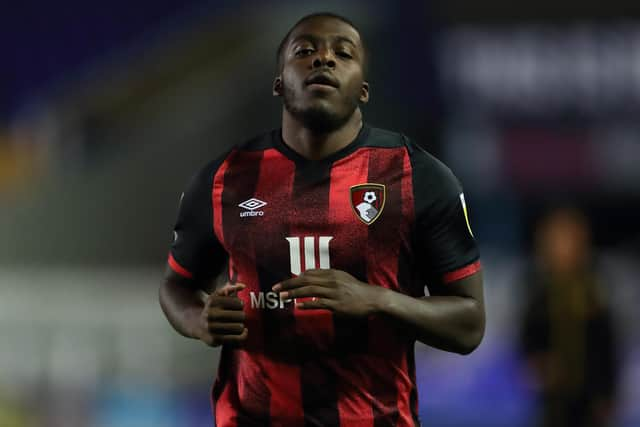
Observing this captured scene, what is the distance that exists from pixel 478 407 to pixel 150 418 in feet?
7.56

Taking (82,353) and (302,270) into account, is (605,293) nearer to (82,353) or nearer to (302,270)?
(302,270)

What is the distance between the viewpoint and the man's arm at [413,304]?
8.68 ft

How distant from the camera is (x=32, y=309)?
369 inches

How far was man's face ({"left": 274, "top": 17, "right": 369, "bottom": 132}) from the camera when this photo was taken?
9.42ft

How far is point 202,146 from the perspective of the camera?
11.4 meters

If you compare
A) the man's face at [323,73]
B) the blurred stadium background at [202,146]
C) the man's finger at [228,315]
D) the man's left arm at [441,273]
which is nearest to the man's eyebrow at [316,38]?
the man's face at [323,73]

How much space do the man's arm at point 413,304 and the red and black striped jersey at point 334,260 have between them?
0.13 ft

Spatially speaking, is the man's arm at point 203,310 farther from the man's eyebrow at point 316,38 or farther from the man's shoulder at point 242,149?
the man's eyebrow at point 316,38

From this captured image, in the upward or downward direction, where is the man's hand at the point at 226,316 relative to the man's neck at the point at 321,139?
downward

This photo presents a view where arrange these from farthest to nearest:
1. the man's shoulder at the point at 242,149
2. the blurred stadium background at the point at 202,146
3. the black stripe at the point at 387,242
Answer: the blurred stadium background at the point at 202,146
the man's shoulder at the point at 242,149
the black stripe at the point at 387,242

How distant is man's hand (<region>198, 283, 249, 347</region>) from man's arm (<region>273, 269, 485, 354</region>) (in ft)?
0.35

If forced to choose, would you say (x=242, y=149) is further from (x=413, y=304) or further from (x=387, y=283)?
(x=413, y=304)

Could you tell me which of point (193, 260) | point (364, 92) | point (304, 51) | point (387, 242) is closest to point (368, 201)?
point (387, 242)

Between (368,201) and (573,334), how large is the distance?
332 centimetres
